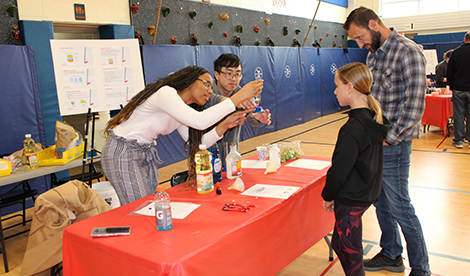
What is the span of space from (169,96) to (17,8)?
3433 millimetres

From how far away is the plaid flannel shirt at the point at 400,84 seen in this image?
78.7 inches

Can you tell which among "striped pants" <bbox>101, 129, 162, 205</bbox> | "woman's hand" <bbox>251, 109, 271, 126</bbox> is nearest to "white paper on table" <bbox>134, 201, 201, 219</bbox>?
"striped pants" <bbox>101, 129, 162, 205</bbox>

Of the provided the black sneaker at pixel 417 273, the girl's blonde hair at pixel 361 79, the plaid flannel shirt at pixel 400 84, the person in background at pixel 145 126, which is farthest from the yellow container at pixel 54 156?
the black sneaker at pixel 417 273

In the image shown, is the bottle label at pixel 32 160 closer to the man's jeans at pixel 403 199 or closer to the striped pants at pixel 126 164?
the striped pants at pixel 126 164

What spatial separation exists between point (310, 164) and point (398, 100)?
773 millimetres

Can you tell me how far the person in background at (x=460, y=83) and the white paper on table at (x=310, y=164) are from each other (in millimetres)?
4227

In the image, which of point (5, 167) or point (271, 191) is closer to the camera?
point (271, 191)

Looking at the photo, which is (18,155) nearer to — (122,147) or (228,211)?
(122,147)

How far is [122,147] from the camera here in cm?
206

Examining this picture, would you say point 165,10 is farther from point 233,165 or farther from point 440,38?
point 440,38

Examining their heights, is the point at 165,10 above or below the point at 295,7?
below

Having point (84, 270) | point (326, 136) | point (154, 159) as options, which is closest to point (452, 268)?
point (154, 159)

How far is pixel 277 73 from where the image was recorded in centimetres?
816

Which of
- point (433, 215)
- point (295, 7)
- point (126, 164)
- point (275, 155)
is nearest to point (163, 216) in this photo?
point (126, 164)
